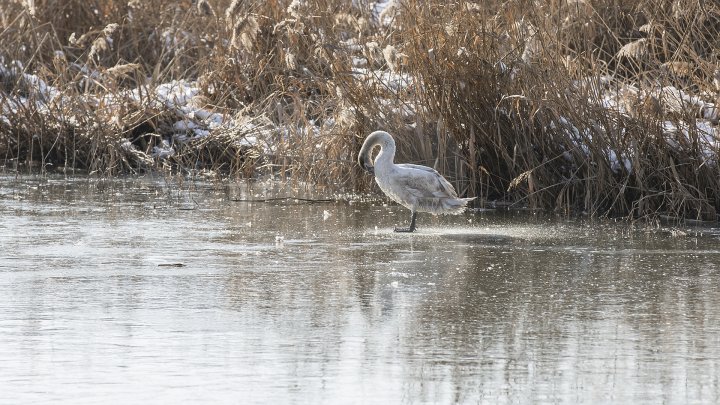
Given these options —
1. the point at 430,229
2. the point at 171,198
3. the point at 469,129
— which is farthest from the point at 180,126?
the point at 430,229

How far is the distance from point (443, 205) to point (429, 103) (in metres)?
1.50

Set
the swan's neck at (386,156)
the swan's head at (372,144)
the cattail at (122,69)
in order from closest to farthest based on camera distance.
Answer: the swan's neck at (386,156) → the swan's head at (372,144) → the cattail at (122,69)

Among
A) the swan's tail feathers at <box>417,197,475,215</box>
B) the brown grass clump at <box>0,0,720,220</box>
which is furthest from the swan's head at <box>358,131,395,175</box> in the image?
the brown grass clump at <box>0,0,720,220</box>

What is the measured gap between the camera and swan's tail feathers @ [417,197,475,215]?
869 centimetres

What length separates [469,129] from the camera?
9852mm

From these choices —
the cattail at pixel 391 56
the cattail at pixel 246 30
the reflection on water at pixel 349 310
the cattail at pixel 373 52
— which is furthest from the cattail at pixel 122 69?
the cattail at pixel 391 56

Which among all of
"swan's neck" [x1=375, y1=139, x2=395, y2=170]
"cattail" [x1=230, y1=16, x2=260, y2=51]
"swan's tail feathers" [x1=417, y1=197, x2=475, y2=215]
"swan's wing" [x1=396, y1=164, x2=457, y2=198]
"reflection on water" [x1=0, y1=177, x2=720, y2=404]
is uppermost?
"cattail" [x1=230, y1=16, x2=260, y2=51]

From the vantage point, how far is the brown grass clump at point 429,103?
918 centimetres

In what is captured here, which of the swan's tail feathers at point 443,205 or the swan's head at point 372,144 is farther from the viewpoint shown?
the swan's head at point 372,144

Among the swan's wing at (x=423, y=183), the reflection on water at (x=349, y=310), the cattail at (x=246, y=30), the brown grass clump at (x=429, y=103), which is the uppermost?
the cattail at (x=246, y=30)

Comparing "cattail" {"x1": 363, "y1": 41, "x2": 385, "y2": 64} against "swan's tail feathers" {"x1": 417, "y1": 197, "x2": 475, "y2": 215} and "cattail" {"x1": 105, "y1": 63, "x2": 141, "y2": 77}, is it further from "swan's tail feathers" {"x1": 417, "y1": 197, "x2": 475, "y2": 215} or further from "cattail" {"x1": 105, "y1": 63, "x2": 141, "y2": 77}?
"cattail" {"x1": 105, "y1": 63, "x2": 141, "y2": 77}

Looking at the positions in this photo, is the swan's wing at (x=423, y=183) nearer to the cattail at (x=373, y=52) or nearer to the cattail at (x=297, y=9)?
the cattail at (x=373, y=52)

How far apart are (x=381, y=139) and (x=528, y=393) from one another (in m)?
4.85

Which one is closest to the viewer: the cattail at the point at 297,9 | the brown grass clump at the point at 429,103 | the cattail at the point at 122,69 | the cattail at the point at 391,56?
the brown grass clump at the point at 429,103
